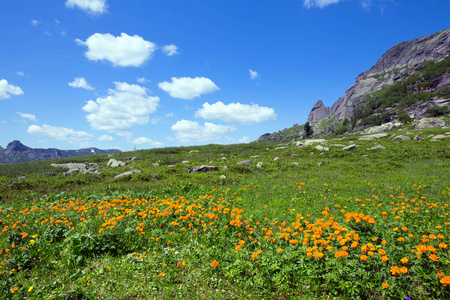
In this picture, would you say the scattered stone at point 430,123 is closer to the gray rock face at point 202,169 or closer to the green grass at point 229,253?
the green grass at point 229,253

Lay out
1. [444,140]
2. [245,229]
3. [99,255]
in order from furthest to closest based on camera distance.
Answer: [444,140], [245,229], [99,255]

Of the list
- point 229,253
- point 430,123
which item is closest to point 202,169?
point 229,253

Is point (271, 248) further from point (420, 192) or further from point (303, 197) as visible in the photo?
point (420, 192)

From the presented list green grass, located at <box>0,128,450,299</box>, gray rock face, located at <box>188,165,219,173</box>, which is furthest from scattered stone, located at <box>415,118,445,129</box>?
gray rock face, located at <box>188,165,219,173</box>

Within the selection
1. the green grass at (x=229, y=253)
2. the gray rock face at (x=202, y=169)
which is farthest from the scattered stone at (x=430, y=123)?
the gray rock face at (x=202, y=169)

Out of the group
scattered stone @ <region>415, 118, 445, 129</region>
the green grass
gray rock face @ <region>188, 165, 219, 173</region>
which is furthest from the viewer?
scattered stone @ <region>415, 118, 445, 129</region>

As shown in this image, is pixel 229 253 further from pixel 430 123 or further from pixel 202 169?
pixel 430 123

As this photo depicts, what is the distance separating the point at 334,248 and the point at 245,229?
2.69 metres

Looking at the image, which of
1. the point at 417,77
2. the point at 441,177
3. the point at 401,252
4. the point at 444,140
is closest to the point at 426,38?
the point at 417,77

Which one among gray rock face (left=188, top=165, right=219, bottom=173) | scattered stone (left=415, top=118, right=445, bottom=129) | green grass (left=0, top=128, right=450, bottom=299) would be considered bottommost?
green grass (left=0, top=128, right=450, bottom=299)

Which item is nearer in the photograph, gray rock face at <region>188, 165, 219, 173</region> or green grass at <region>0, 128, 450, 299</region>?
green grass at <region>0, 128, 450, 299</region>

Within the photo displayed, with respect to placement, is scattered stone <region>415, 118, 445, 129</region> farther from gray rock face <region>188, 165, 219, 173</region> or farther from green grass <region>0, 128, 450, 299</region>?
gray rock face <region>188, 165, 219, 173</region>

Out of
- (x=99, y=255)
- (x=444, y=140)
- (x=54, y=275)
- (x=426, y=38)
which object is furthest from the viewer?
(x=426, y=38)

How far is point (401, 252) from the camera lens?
166 inches
